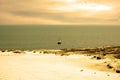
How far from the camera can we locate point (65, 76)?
2014 centimetres

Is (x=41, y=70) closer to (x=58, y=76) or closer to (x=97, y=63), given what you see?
(x=58, y=76)

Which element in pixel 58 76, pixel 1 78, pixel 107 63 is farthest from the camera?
pixel 107 63

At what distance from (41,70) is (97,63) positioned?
791cm

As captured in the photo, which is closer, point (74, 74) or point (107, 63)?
point (74, 74)

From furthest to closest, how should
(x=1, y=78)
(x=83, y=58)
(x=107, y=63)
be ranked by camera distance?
1. (x=83, y=58)
2. (x=107, y=63)
3. (x=1, y=78)

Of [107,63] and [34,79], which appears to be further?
[107,63]

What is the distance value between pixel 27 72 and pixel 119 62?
11.4 meters

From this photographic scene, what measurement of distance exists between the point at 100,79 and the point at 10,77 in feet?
21.8

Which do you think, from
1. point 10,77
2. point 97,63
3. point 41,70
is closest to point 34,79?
point 10,77

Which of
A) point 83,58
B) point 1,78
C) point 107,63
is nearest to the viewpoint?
point 1,78

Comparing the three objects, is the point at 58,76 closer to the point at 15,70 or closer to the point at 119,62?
the point at 15,70

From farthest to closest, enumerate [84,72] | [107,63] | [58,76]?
[107,63] → [84,72] → [58,76]

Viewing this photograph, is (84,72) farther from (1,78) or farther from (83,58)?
(83,58)

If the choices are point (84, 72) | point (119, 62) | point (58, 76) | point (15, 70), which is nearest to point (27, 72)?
point (15, 70)
